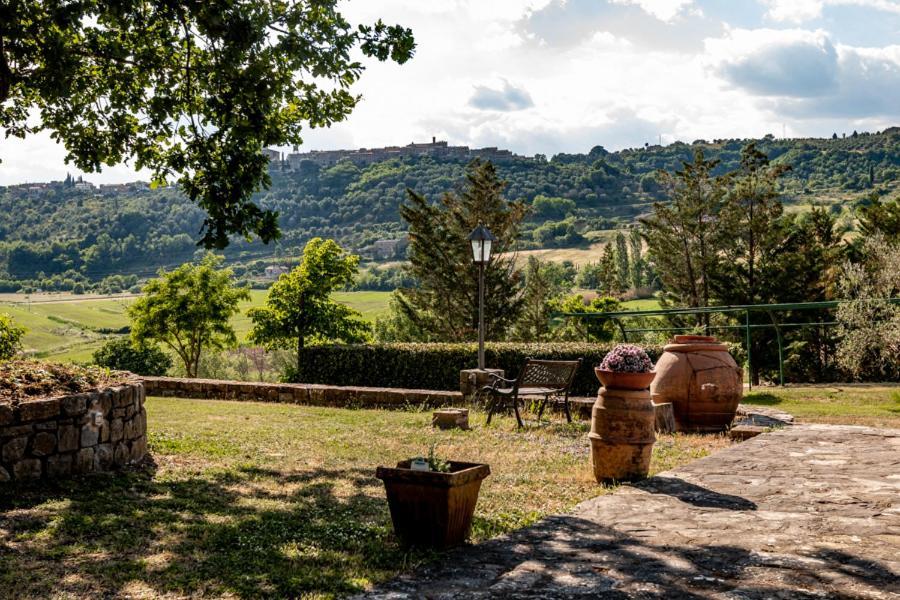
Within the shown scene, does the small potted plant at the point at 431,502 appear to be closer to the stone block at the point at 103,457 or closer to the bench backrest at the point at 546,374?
the stone block at the point at 103,457

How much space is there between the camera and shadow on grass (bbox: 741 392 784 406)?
37.8 ft

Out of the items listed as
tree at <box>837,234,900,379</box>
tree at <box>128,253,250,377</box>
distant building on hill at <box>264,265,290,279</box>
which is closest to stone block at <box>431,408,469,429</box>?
tree at <box>837,234,900,379</box>

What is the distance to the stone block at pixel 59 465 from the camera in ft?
19.4

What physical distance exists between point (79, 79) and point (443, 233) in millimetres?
24773

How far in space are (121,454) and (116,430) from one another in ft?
0.77

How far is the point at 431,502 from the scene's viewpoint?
4.10 metres

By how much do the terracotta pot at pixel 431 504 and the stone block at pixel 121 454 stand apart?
3.45 m

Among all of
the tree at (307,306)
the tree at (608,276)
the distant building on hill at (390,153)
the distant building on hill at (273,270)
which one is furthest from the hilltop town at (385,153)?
the tree at (307,306)

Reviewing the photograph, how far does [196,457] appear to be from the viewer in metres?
7.37

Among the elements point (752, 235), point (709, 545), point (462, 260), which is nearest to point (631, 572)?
point (709, 545)

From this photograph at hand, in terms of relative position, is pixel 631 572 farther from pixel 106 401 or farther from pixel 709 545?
pixel 106 401

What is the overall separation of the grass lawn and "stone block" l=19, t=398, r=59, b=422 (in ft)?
1.80

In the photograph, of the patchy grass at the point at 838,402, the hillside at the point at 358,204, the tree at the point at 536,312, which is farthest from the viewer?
the hillside at the point at 358,204

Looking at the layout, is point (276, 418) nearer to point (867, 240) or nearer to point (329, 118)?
point (329, 118)
